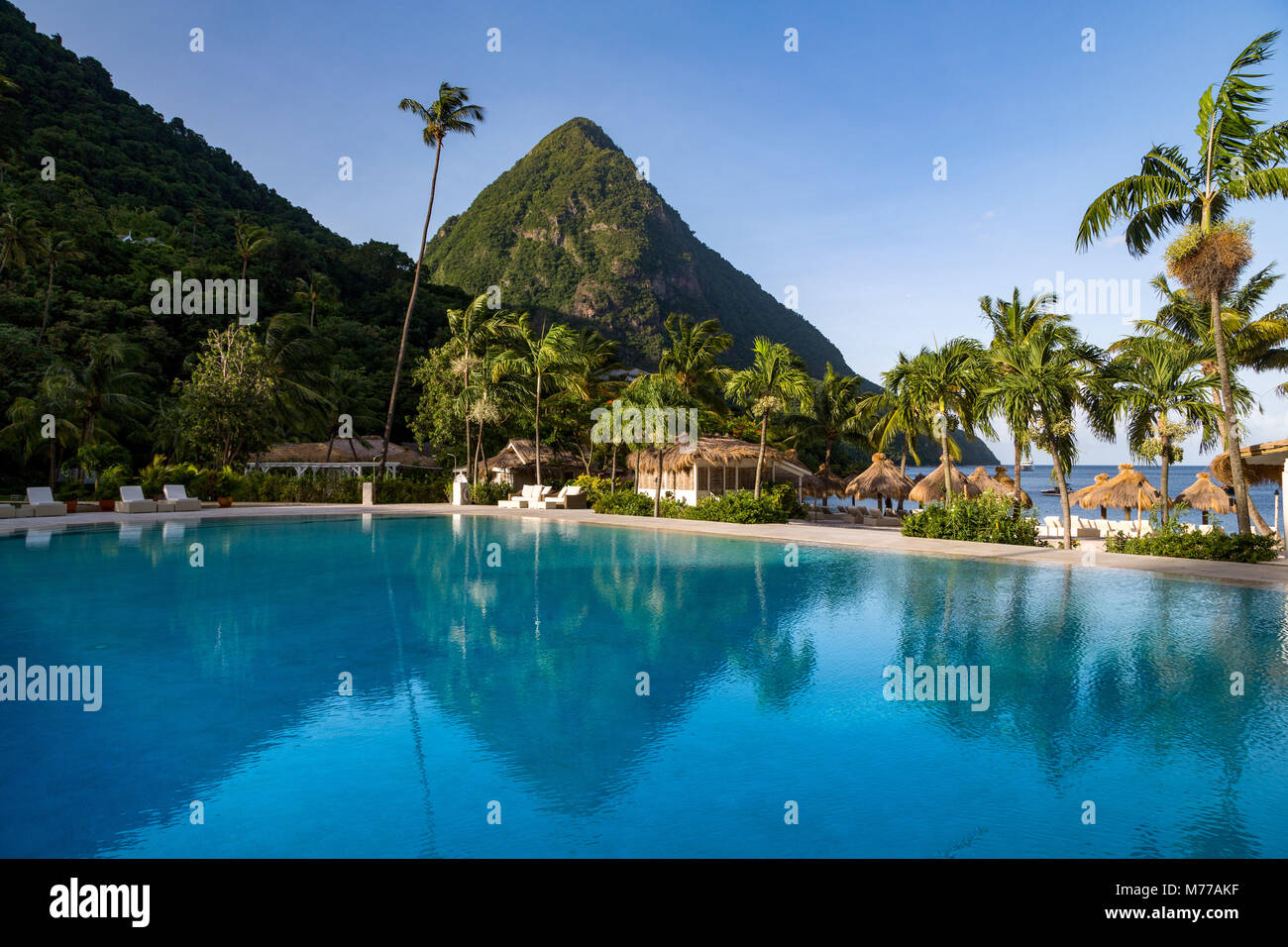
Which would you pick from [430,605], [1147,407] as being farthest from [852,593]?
[1147,407]

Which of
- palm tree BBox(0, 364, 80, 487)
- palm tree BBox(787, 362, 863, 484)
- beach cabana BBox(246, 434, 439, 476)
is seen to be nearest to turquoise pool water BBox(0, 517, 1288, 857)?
palm tree BBox(0, 364, 80, 487)

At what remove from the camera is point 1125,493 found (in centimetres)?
2717

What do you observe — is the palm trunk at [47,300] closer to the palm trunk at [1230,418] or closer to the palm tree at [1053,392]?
the palm tree at [1053,392]

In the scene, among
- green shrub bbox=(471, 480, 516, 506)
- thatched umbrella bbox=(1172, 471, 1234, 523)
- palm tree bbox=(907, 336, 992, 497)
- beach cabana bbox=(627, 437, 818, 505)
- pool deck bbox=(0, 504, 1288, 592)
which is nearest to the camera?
pool deck bbox=(0, 504, 1288, 592)

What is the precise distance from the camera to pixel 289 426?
40.1 metres

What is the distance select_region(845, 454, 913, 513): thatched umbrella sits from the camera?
31203mm

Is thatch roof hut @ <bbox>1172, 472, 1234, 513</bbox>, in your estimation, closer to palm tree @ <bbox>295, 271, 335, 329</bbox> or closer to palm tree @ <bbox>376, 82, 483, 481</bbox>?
palm tree @ <bbox>376, 82, 483, 481</bbox>

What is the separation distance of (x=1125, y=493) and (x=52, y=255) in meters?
48.9

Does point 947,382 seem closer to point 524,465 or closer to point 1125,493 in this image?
point 1125,493

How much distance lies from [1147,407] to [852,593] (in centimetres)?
1111

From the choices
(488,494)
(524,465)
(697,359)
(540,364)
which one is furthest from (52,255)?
(697,359)

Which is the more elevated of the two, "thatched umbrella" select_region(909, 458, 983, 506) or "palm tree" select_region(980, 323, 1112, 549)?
"palm tree" select_region(980, 323, 1112, 549)

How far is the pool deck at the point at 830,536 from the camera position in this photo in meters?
13.0
